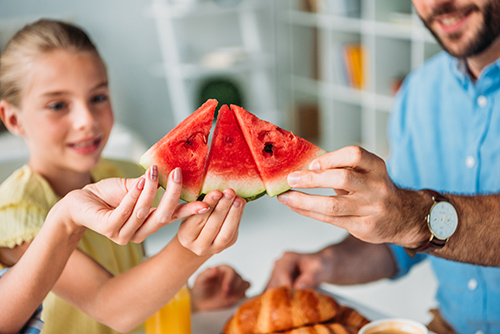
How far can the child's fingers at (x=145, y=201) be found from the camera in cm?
89

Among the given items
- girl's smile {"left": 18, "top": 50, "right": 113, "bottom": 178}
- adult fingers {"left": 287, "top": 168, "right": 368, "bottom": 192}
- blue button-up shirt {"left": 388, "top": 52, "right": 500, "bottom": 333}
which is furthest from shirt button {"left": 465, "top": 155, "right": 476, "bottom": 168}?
girl's smile {"left": 18, "top": 50, "right": 113, "bottom": 178}

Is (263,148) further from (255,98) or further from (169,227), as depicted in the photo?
(255,98)

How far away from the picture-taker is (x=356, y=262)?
175 cm

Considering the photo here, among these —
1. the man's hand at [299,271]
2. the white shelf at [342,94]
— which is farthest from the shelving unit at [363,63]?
the man's hand at [299,271]

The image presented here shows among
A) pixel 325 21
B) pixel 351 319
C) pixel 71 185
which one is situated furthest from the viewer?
pixel 325 21

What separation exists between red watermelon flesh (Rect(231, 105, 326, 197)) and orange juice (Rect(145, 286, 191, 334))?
0.40 metres

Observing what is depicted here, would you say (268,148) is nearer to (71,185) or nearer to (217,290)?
(217,290)

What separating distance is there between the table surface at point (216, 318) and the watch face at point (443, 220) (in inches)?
12.4

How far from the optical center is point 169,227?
4426mm

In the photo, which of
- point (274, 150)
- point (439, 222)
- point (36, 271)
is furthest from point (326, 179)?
→ point (36, 271)

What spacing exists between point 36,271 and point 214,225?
0.36m

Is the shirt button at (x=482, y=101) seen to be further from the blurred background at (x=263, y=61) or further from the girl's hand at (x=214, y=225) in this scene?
the blurred background at (x=263, y=61)

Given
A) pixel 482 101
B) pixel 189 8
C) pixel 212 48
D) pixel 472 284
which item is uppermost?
pixel 189 8

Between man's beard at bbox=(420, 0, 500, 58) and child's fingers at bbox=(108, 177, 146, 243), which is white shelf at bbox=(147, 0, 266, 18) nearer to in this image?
man's beard at bbox=(420, 0, 500, 58)
